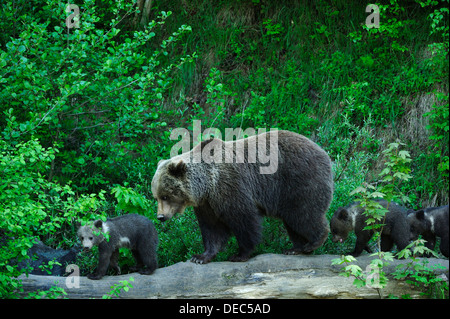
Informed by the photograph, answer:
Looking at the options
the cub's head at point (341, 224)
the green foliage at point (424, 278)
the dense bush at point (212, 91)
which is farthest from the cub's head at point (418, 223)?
the dense bush at point (212, 91)

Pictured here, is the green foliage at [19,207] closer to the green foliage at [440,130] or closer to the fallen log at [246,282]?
the fallen log at [246,282]

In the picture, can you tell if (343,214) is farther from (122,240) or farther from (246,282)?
(122,240)

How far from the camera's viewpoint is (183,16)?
37.2 ft

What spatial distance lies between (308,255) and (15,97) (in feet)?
14.1

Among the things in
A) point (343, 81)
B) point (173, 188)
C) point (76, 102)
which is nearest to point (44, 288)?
point (173, 188)

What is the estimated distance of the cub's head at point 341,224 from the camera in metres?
7.04

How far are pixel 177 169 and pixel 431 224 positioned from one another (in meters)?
3.14

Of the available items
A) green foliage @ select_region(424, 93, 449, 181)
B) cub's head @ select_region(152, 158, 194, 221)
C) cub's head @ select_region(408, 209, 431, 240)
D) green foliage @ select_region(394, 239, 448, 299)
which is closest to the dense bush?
green foliage @ select_region(424, 93, 449, 181)

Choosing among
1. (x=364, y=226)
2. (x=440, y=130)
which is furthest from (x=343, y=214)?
(x=440, y=130)

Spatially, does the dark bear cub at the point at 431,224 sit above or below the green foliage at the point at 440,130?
below

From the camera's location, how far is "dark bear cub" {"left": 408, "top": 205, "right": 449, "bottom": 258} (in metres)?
6.68

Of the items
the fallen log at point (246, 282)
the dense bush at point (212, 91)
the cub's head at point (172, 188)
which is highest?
the dense bush at point (212, 91)

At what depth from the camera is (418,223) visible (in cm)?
699

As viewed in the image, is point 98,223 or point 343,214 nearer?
point 98,223
